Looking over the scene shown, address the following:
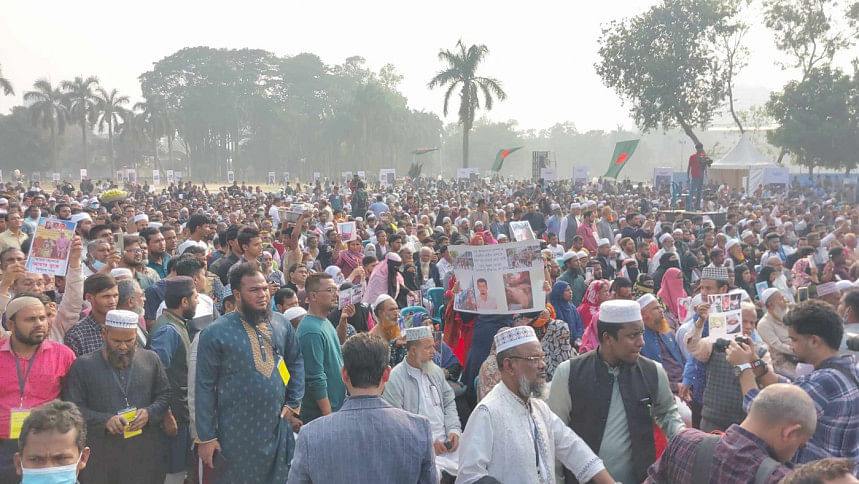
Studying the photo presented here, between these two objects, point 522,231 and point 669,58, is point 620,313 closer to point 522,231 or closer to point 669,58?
point 522,231

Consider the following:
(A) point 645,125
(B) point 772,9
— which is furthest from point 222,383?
(B) point 772,9

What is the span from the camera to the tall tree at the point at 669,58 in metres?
38.6

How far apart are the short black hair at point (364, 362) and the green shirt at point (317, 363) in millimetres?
1866

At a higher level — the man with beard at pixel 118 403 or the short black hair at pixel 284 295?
the short black hair at pixel 284 295

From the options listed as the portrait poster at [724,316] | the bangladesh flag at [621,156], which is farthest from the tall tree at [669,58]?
the portrait poster at [724,316]

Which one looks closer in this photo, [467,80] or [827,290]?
[827,290]

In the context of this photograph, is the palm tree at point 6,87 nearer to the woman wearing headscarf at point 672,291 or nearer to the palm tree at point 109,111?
the palm tree at point 109,111

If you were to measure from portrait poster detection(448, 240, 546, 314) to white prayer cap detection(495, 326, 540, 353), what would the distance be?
2.84m

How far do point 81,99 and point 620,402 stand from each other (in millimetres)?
80170

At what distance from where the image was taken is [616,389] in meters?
3.91

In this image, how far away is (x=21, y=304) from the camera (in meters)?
4.27

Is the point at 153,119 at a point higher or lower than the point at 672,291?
higher

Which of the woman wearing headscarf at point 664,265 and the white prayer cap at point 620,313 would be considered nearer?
the white prayer cap at point 620,313

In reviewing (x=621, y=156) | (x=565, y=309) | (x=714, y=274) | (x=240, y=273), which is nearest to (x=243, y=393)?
(x=240, y=273)
